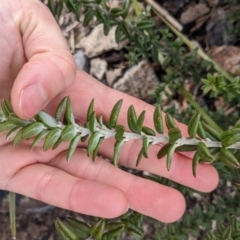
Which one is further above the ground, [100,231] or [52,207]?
[100,231]

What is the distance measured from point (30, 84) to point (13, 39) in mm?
436

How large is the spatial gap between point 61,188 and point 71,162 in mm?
114

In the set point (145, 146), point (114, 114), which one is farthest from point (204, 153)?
point (114, 114)

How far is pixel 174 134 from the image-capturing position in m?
1.29

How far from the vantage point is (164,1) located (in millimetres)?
2479

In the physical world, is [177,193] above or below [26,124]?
below

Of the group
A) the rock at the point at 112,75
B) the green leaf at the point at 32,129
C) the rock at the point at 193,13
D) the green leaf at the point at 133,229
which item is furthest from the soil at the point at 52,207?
the green leaf at the point at 32,129

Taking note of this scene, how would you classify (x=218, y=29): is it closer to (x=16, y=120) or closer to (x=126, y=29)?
(x=126, y=29)

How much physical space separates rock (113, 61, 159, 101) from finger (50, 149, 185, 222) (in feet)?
2.90

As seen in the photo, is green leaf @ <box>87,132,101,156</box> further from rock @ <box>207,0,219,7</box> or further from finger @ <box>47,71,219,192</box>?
rock @ <box>207,0,219,7</box>

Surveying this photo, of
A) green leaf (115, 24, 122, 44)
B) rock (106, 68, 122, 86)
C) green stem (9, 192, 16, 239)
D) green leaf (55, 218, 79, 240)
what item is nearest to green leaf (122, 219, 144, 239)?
green leaf (55, 218, 79, 240)

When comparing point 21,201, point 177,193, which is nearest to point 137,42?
point 177,193

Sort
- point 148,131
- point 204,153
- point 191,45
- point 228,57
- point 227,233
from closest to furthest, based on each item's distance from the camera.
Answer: point 204,153, point 148,131, point 227,233, point 191,45, point 228,57

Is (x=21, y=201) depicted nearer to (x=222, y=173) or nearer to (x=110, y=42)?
(x=110, y=42)
